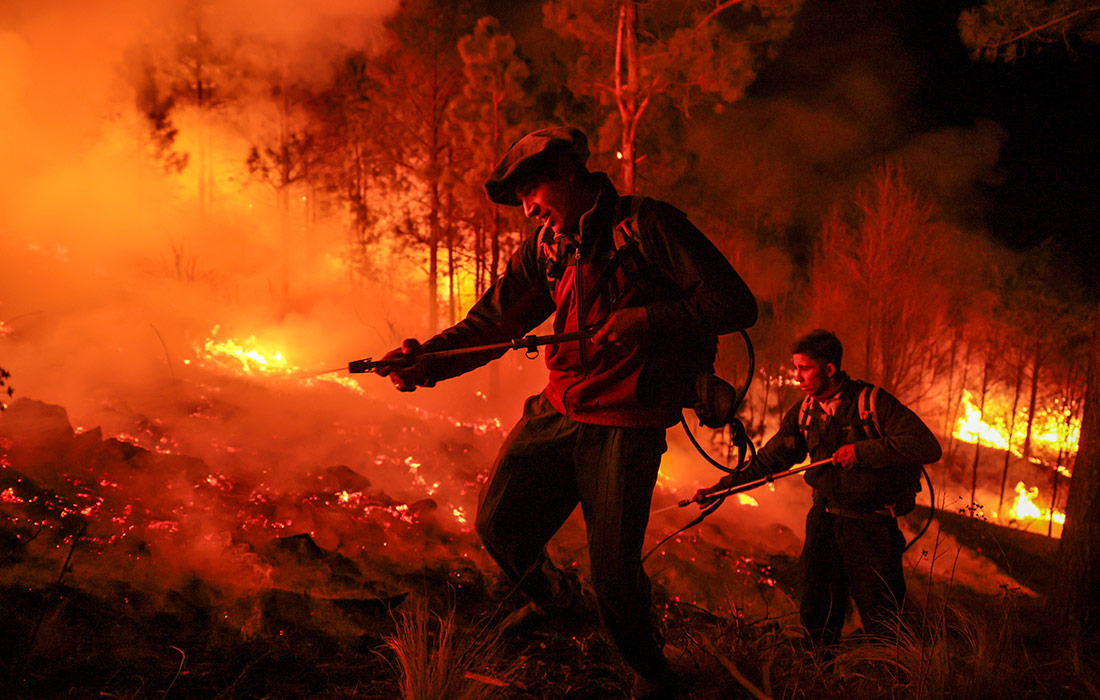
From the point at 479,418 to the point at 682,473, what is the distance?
14.2ft

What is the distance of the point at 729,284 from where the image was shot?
2.25m

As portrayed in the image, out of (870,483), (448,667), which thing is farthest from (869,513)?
(448,667)

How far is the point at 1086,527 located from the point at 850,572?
10.4ft

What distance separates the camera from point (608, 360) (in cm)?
245

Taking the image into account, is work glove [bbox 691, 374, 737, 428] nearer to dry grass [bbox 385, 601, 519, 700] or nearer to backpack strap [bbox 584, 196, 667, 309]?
backpack strap [bbox 584, 196, 667, 309]

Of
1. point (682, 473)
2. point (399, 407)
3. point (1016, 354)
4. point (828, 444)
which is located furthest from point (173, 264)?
point (1016, 354)

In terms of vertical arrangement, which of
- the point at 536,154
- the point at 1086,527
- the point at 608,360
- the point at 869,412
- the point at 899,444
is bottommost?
the point at 1086,527

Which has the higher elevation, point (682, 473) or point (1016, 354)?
point (1016, 354)

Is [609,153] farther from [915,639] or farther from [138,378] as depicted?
[915,639]

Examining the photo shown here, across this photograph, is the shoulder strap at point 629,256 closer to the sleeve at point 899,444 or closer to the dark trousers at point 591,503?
the dark trousers at point 591,503

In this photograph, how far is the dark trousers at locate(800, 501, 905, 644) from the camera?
132 inches

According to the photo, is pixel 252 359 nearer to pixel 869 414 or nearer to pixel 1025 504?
pixel 869 414

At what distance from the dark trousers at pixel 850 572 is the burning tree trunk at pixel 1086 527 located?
2.97 meters

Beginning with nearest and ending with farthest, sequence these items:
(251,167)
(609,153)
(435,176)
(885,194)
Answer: (609,153), (435,176), (885,194), (251,167)
